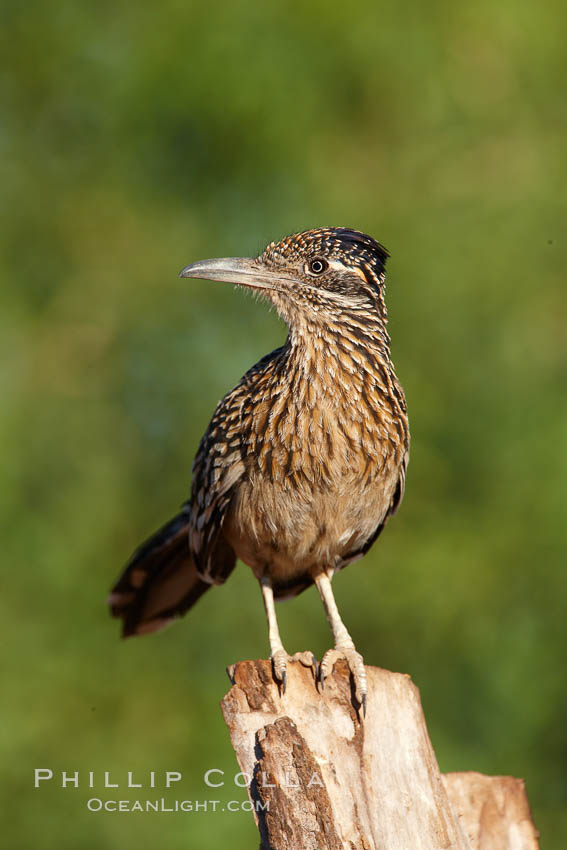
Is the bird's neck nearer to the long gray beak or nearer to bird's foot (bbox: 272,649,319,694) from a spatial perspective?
the long gray beak

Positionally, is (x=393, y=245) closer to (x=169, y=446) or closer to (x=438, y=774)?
(x=169, y=446)

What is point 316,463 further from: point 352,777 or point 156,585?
point 156,585

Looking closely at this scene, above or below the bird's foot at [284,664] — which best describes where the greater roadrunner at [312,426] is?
above

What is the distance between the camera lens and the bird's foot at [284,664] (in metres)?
4.47

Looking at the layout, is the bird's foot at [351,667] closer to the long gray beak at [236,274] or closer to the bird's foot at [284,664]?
the bird's foot at [284,664]

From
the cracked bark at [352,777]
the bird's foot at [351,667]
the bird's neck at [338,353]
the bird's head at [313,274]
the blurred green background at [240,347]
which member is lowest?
the cracked bark at [352,777]

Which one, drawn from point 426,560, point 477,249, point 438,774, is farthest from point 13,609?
point 438,774

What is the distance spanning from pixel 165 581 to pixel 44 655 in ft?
17.0

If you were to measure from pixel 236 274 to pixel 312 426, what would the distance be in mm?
829

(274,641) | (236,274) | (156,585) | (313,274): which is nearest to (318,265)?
(313,274)

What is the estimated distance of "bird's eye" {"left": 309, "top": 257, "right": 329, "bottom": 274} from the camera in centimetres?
507

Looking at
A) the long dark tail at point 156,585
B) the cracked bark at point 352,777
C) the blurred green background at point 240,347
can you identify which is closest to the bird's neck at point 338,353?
the cracked bark at point 352,777

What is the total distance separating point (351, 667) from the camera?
4621 mm

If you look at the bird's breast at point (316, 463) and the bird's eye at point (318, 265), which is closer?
the bird's breast at point (316, 463)
